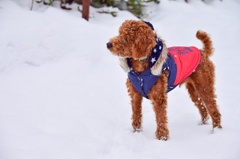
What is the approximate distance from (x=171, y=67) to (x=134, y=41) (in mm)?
717

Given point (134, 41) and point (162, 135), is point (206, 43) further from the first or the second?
point (162, 135)

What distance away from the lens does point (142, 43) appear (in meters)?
3.84

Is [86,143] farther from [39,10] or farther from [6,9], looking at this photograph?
[39,10]

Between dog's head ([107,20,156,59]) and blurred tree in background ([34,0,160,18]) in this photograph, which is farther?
blurred tree in background ([34,0,160,18])

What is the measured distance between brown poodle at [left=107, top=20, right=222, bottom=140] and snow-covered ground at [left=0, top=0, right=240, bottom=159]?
0.40 metres

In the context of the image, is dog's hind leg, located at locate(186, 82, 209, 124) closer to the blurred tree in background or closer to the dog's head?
the dog's head

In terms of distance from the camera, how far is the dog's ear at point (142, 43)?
151 inches

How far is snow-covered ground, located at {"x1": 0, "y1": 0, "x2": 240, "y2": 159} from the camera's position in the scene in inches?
149

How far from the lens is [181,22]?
30.4ft

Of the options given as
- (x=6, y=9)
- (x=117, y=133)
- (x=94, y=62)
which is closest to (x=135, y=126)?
(x=117, y=133)

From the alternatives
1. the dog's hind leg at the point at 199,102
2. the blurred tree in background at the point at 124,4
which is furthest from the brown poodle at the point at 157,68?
the blurred tree in background at the point at 124,4

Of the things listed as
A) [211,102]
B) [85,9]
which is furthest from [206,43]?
[85,9]

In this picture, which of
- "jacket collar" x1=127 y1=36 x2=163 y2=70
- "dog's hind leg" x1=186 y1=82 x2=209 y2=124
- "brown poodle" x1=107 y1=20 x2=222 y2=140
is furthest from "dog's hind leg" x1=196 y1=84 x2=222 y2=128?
"jacket collar" x1=127 y1=36 x2=163 y2=70

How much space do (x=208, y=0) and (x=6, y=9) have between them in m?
8.22
